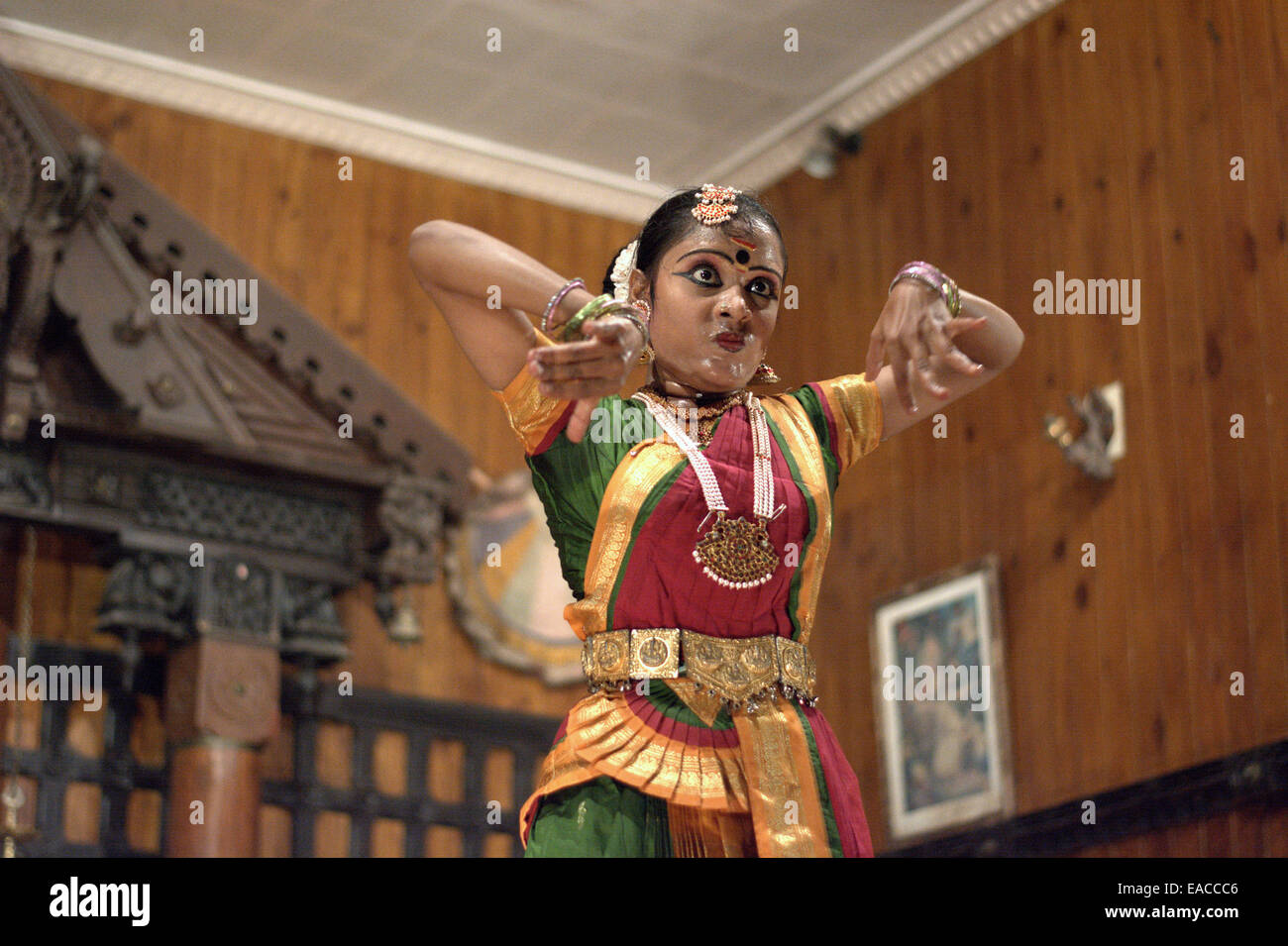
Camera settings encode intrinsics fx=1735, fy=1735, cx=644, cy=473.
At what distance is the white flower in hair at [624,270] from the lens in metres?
2.12

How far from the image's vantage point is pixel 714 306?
2055 mm

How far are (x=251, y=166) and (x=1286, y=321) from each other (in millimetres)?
3319

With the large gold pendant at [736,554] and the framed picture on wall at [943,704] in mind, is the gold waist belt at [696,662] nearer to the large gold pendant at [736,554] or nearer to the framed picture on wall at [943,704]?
the large gold pendant at [736,554]

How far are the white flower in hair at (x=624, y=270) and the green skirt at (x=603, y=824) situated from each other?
0.60m

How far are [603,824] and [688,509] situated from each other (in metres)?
0.36

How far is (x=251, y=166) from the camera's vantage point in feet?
18.9

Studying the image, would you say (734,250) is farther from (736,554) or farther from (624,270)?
(736,554)

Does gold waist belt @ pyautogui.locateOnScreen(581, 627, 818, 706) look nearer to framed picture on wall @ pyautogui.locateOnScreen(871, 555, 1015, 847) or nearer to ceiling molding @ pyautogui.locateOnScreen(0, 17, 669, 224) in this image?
framed picture on wall @ pyautogui.locateOnScreen(871, 555, 1015, 847)

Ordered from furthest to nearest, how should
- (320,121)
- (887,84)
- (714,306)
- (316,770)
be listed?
(320,121) → (887,84) → (316,770) → (714,306)

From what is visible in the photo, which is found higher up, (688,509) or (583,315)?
(583,315)

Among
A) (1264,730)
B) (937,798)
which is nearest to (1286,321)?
(1264,730)

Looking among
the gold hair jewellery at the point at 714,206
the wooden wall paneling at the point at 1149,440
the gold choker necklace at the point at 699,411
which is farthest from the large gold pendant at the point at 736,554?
the wooden wall paneling at the point at 1149,440

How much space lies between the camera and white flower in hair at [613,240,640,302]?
6.95ft

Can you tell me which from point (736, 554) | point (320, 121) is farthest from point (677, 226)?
point (320, 121)
